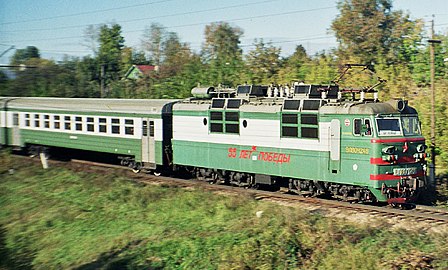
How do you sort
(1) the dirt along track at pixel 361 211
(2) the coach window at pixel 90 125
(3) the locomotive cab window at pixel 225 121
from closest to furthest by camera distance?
(1) the dirt along track at pixel 361 211 < (3) the locomotive cab window at pixel 225 121 < (2) the coach window at pixel 90 125

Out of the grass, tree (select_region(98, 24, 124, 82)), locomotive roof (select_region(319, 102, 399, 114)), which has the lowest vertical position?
the grass

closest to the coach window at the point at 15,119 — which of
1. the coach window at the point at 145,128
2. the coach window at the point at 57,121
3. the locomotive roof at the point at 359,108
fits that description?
the coach window at the point at 57,121

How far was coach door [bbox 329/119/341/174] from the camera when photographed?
53.4 ft

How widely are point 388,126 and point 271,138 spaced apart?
3.93 m

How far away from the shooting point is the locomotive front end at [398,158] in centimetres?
1545

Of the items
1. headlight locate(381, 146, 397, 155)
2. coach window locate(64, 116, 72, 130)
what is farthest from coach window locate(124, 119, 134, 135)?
headlight locate(381, 146, 397, 155)

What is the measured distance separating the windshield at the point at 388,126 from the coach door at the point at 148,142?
9.64 meters

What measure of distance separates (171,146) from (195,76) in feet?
57.3

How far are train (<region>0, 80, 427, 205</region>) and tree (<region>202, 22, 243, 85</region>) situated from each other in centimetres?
1348

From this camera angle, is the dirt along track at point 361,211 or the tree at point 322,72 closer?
the dirt along track at point 361,211

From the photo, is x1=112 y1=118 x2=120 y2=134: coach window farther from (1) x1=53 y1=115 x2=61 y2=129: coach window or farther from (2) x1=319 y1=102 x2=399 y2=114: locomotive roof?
(2) x1=319 y1=102 x2=399 y2=114: locomotive roof

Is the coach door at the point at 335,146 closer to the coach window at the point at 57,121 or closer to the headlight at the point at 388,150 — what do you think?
the headlight at the point at 388,150

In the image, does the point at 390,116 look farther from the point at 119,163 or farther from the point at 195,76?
the point at 195,76

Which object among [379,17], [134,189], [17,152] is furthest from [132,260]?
[379,17]
